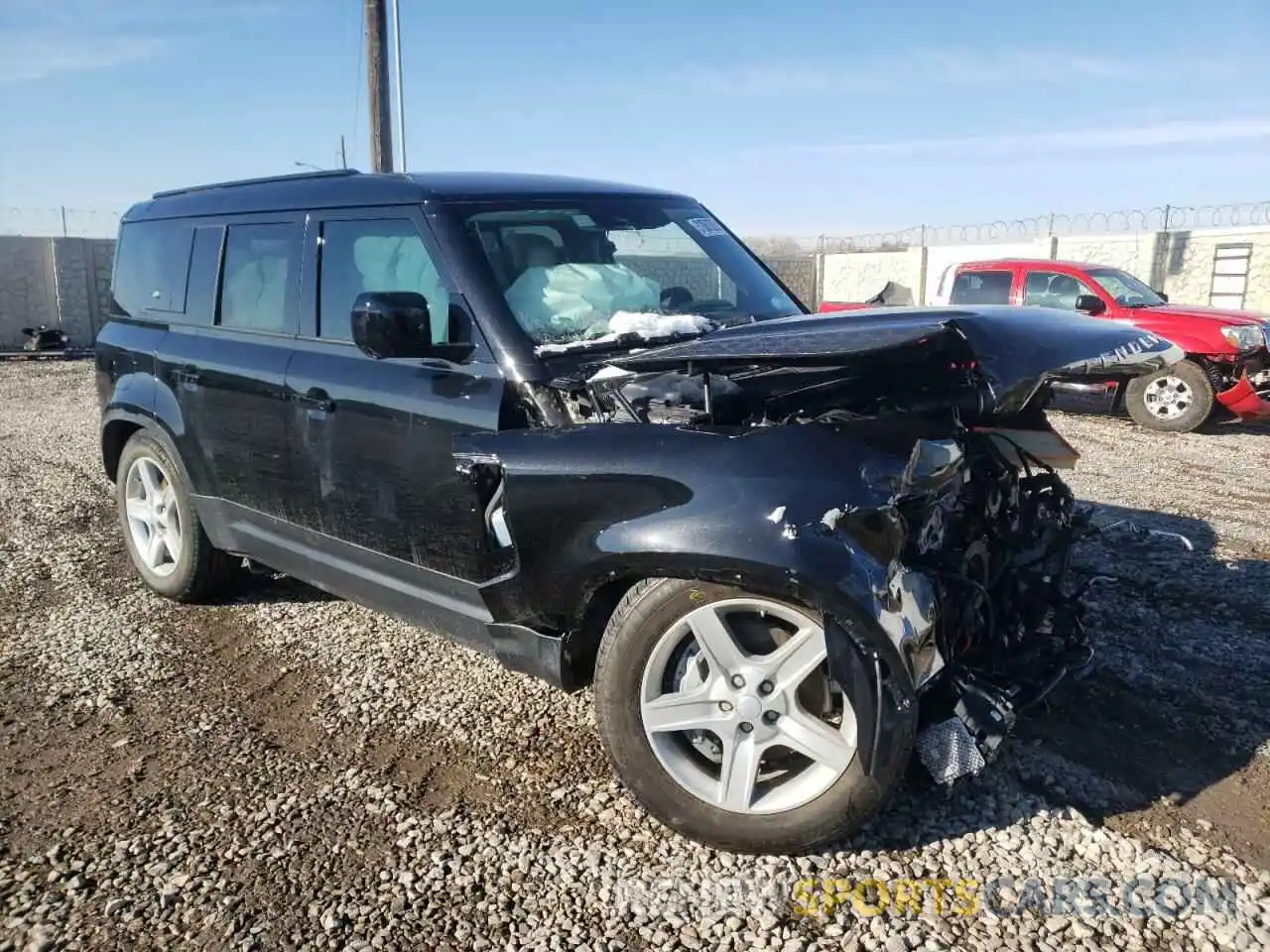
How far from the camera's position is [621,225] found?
4.00 metres

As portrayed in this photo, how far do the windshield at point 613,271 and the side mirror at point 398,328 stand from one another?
290 millimetres

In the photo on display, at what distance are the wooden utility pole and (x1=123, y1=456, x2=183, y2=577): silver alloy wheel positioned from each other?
Result: 11.4 meters

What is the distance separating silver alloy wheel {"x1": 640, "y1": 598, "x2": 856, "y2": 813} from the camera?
2.68 m

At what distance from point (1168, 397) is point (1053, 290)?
1823 millimetres

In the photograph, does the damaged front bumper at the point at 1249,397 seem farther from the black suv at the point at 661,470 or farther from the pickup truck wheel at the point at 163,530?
the pickup truck wheel at the point at 163,530

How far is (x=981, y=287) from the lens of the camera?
1158 centimetres

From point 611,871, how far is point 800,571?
1031 millimetres

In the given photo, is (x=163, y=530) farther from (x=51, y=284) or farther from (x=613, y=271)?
(x=51, y=284)

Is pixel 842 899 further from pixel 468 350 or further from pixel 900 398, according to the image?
pixel 468 350

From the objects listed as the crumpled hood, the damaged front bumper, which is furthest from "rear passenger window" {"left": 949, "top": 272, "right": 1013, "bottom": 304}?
the crumpled hood

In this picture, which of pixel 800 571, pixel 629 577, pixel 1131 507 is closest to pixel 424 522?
pixel 629 577

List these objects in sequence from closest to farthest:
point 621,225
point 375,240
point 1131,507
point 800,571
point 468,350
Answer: point 800,571
point 468,350
point 375,240
point 621,225
point 1131,507

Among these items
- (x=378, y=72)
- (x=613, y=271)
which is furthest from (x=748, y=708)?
(x=378, y=72)

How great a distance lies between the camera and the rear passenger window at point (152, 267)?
4.81 m
